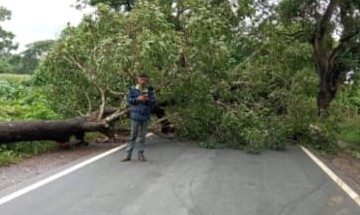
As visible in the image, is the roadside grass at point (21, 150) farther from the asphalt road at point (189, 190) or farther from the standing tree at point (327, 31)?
the standing tree at point (327, 31)

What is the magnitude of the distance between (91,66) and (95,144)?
2065mm

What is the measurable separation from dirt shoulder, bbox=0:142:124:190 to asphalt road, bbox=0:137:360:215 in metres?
0.77

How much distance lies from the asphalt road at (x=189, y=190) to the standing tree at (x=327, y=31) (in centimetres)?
1475

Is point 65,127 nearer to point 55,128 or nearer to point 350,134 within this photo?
point 55,128

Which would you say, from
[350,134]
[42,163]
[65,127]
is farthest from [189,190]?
[350,134]

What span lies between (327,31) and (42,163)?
19.7m

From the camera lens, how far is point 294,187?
33.6ft

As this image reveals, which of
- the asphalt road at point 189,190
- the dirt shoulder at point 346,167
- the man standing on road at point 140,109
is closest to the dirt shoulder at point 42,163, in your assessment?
the asphalt road at point 189,190

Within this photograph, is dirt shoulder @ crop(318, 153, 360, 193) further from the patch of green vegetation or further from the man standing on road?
the patch of green vegetation

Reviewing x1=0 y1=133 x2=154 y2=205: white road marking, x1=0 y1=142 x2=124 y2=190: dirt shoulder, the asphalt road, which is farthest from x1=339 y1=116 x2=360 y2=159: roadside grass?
x1=0 y1=133 x2=154 y2=205: white road marking

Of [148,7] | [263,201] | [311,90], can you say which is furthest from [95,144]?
A: [263,201]

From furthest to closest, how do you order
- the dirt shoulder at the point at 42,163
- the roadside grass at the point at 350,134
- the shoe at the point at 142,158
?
the roadside grass at the point at 350,134, the shoe at the point at 142,158, the dirt shoulder at the point at 42,163

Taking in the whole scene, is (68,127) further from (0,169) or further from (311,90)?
(311,90)

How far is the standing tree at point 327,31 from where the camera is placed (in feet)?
87.8
